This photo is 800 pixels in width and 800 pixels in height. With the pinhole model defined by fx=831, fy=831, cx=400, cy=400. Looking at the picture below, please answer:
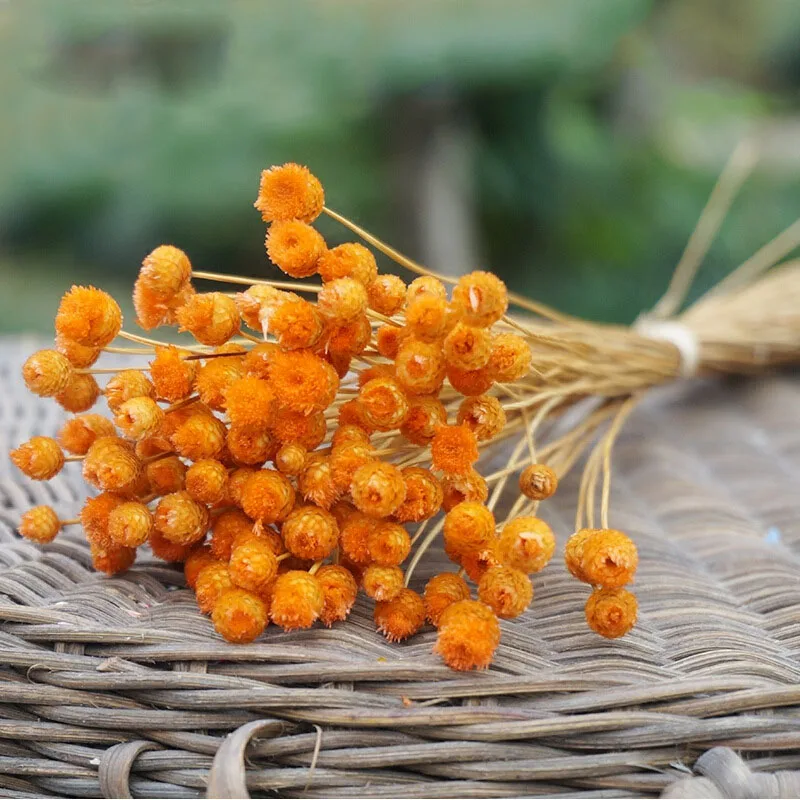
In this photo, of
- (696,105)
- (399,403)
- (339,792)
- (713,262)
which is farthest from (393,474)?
(696,105)

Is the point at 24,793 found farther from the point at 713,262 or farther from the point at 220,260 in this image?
the point at 713,262

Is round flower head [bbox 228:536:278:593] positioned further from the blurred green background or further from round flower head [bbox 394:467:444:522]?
the blurred green background

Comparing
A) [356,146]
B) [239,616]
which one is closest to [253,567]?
[239,616]

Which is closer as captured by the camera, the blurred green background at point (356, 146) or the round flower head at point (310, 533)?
the round flower head at point (310, 533)

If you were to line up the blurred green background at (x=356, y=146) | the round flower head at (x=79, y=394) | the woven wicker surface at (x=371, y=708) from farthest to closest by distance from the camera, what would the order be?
the blurred green background at (x=356, y=146) → the round flower head at (x=79, y=394) → the woven wicker surface at (x=371, y=708)

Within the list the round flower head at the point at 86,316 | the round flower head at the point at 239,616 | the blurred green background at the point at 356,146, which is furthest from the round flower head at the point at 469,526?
the blurred green background at the point at 356,146

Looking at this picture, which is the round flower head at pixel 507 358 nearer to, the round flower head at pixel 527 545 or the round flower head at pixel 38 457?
the round flower head at pixel 527 545

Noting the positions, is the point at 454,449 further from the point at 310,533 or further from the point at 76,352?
the point at 76,352
